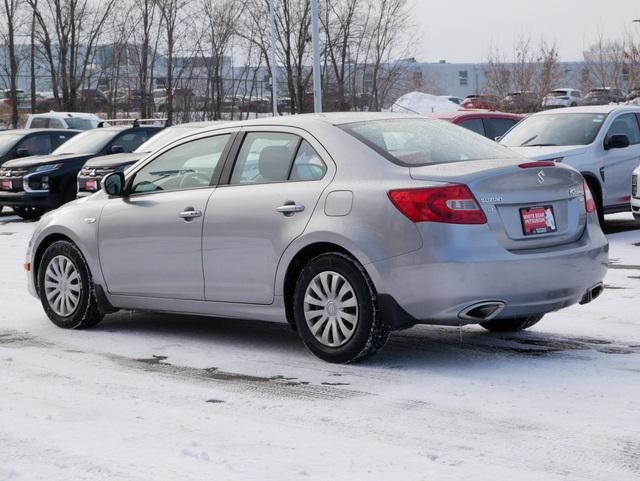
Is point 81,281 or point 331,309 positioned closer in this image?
point 331,309

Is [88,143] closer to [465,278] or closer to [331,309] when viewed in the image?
[331,309]

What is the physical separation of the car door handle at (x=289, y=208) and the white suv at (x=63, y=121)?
24633mm

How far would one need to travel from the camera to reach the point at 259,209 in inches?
294

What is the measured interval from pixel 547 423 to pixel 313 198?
222 cm

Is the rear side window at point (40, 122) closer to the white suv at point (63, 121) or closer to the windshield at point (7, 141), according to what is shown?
the white suv at point (63, 121)

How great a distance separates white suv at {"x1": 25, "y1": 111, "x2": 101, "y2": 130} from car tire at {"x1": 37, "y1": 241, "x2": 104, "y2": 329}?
22.8 metres

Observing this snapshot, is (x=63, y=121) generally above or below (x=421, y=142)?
above

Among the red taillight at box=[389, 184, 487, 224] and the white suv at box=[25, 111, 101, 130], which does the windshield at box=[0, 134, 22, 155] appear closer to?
the white suv at box=[25, 111, 101, 130]

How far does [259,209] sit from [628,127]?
10047 mm

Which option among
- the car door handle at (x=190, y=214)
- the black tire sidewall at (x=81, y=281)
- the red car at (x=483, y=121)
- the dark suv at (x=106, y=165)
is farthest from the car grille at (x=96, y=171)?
the car door handle at (x=190, y=214)

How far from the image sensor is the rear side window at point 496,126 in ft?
63.6

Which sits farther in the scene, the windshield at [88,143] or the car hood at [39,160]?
the windshield at [88,143]

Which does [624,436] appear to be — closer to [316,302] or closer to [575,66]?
[316,302]

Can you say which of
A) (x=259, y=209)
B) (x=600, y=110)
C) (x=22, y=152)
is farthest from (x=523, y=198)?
(x=22, y=152)
